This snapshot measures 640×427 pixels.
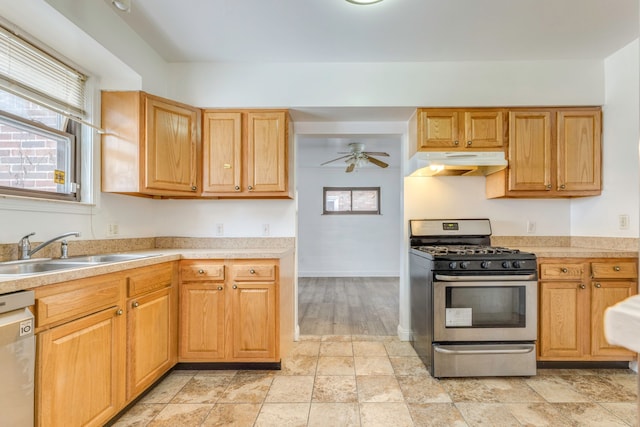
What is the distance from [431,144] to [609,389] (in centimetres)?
213

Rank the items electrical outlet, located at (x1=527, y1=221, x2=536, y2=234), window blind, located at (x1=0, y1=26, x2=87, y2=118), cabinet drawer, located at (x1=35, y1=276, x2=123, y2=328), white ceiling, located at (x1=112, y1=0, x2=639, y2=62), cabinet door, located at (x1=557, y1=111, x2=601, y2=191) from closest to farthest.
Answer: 1. cabinet drawer, located at (x1=35, y1=276, x2=123, y2=328)
2. window blind, located at (x1=0, y1=26, x2=87, y2=118)
3. white ceiling, located at (x1=112, y1=0, x2=639, y2=62)
4. cabinet door, located at (x1=557, y1=111, x2=601, y2=191)
5. electrical outlet, located at (x1=527, y1=221, x2=536, y2=234)

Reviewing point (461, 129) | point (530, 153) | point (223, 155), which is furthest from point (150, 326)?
point (530, 153)

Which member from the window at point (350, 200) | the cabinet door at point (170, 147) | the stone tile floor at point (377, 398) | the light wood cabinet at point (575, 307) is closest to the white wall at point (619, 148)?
the light wood cabinet at point (575, 307)

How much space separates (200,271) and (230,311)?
1.22 feet

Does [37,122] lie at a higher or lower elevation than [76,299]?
higher

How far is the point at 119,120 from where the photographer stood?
2457 mm

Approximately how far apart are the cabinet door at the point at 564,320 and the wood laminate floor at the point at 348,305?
4.47ft

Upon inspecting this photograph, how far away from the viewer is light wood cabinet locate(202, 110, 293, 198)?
281 centimetres

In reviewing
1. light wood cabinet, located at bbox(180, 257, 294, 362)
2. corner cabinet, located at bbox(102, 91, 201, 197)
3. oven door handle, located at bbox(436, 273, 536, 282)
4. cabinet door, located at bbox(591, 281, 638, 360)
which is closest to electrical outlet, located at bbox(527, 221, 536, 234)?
cabinet door, located at bbox(591, 281, 638, 360)

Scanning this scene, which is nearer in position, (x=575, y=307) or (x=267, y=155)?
(x=575, y=307)

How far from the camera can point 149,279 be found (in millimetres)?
2100

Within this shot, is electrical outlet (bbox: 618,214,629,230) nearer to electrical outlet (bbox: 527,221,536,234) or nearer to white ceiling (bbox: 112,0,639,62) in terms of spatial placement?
electrical outlet (bbox: 527,221,536,234)

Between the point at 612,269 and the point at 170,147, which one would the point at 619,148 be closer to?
the point at 612,269

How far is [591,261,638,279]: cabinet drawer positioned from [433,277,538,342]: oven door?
20.8 inches
